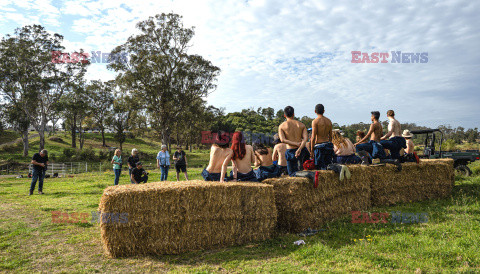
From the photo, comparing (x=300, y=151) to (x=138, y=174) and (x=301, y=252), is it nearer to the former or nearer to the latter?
→ (x=301, y=252)

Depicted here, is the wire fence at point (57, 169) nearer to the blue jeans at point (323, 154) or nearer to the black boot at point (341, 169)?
the blue jeans at point (323, 154)

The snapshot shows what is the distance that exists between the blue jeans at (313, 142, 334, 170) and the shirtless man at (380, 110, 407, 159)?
2844mm

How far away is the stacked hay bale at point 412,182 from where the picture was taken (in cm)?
816

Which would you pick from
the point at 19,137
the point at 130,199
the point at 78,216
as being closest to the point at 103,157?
the point at 19,137

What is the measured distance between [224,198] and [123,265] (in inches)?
77.6

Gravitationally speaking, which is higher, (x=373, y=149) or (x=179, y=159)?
(x=373, y=149)

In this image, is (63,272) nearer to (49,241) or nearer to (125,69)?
(49,241)

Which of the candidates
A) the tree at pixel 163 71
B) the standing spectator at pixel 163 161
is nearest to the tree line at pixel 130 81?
the tree at pixel 163 71

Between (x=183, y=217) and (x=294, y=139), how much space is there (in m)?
3.30

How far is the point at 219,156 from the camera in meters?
6.59

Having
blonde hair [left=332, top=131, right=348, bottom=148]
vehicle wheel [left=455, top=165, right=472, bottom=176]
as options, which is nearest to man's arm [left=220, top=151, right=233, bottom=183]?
blonde hair [left=332, top=131, right=348, bottom=148]

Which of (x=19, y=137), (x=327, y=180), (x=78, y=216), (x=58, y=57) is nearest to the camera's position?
(x=327, y=180)

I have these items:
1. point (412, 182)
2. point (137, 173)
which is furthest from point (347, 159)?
point (137, 173)

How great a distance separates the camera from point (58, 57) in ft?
131
